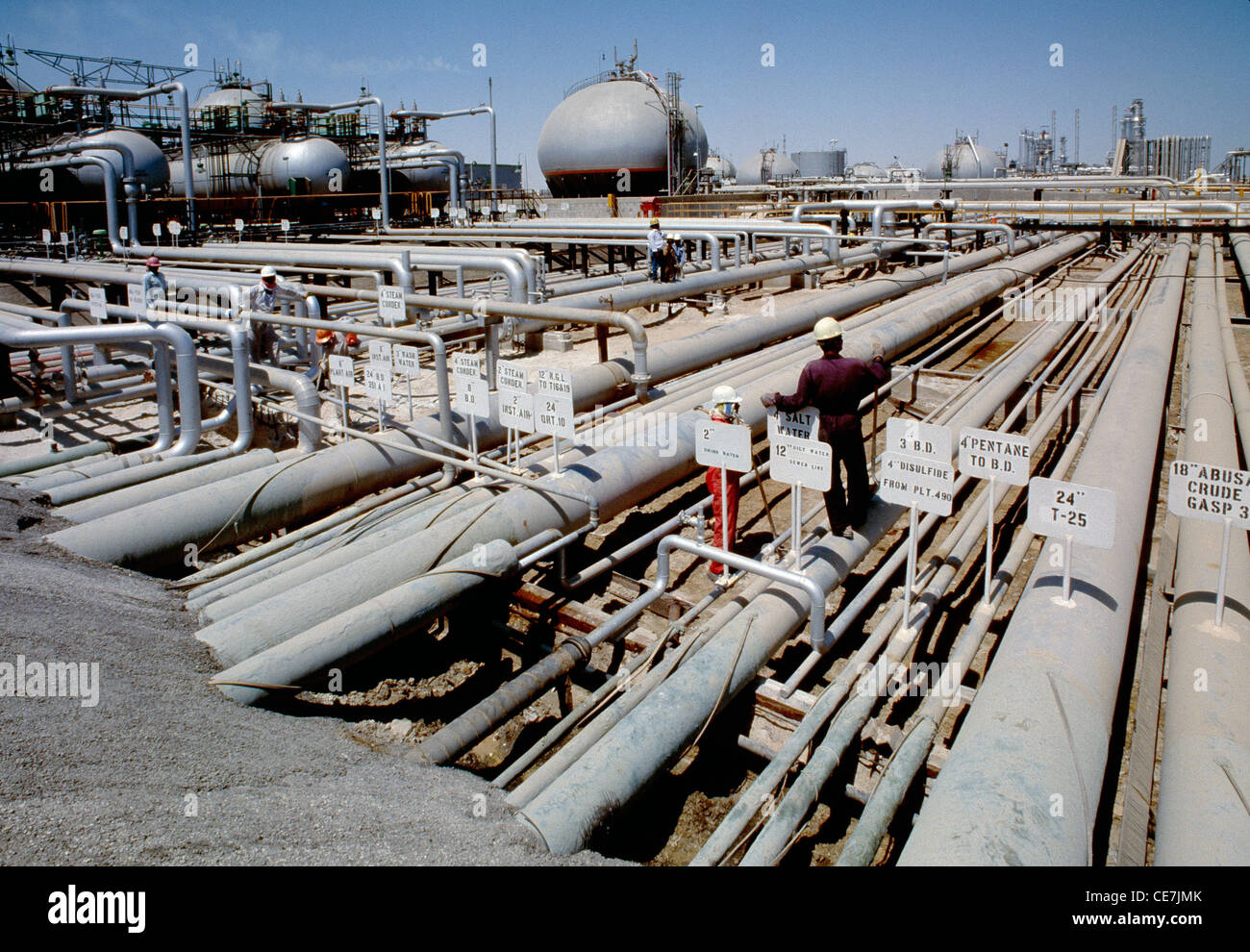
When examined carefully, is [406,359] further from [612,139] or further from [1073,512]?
[612,139]

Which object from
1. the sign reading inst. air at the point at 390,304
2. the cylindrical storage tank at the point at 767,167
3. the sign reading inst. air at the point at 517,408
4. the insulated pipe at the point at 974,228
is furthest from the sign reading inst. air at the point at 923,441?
the cylindrical storage tank at the point at 767,167

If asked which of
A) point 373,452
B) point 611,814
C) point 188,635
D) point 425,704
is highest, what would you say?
point 373,452

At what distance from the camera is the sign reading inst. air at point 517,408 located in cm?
540

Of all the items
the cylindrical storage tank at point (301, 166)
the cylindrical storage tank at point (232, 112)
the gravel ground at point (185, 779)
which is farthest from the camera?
the cylindrical storage tank at point (232, 112)

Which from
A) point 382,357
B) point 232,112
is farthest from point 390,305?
point 232,112

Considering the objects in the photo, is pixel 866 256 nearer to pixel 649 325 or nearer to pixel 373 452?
pixel 649 325

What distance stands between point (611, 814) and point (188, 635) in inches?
86.7

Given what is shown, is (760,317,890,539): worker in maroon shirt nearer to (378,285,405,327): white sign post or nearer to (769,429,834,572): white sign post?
(769,429,834,572): white sign post

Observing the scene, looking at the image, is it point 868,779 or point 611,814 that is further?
point 868,779

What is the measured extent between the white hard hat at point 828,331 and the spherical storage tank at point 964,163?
52430 millimetres

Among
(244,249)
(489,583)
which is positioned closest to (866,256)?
(244,249)

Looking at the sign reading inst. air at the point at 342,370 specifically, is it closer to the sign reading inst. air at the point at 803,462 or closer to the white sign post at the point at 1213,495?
the sign reading inst. air at the point at 803,462

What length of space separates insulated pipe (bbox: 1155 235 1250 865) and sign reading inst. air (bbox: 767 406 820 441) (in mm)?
1794

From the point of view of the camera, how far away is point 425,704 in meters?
4.86
